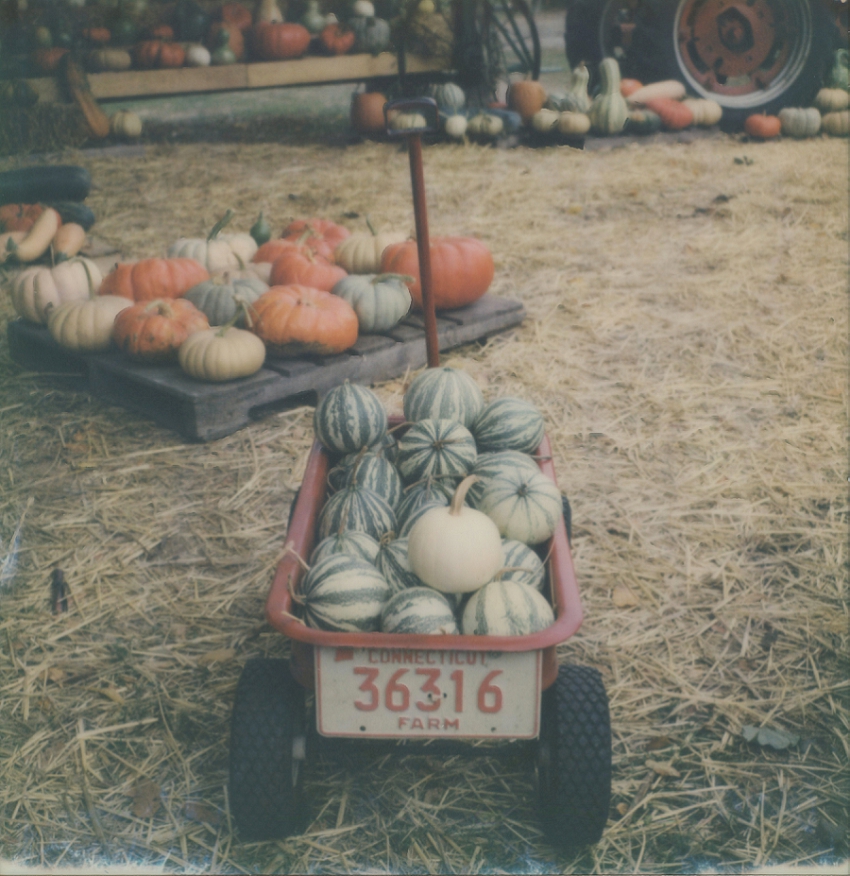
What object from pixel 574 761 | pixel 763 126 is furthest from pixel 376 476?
pixel 763 126

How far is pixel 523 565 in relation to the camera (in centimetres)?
191

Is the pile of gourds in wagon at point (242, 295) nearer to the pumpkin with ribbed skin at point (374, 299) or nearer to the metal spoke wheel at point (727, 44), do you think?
the pumpkin with ribbed skin at point (374, 299)

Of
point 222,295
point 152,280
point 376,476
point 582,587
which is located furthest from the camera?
point 152,280

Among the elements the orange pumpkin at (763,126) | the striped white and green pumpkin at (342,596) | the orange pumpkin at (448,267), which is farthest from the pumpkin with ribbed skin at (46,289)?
the orange pumpkin at (763,126)

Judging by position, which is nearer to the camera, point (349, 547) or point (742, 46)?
point (349, 547)

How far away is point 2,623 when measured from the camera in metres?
2.55

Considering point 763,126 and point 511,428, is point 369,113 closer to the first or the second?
point 763,126

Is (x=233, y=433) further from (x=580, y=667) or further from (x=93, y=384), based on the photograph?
(x=580, y=667)

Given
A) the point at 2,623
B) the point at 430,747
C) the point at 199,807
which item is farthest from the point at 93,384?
the point at 430,747

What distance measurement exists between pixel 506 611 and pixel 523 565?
20 cm

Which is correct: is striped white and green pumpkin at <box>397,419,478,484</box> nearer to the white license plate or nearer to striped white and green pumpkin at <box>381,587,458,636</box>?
striped white and green pumpkin at <box>381,587,458,636</box>

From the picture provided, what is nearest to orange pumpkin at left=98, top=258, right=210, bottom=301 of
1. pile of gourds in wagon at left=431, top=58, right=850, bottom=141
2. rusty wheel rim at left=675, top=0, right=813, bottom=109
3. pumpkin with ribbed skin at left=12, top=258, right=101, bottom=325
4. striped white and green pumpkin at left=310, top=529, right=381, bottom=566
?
pumpkin with ribbed skin at left=12, top=258, right=101, bottom=325

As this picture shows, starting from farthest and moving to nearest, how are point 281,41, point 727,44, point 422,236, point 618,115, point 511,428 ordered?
1. point 281,41
2. point 727,44
3. point 618,115
4. point 422,236
5. point 511,428

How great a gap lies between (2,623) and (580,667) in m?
1.63
